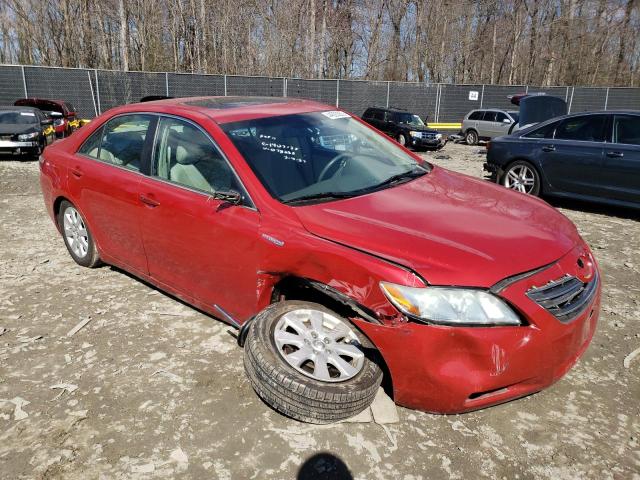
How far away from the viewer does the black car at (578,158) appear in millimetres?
6777

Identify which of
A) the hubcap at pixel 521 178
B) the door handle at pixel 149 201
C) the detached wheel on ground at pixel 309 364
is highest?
the door handle at pixel 149 201

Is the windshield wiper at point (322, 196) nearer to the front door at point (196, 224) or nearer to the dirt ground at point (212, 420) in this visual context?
the front door at point (196, 224)

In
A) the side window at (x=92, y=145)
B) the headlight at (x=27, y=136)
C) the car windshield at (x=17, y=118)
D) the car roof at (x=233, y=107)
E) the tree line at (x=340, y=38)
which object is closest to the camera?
the car roof at (x=233, y=107)

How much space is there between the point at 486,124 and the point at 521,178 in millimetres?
13279

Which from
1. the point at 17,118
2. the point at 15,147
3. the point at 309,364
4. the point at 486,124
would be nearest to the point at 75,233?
the point at 309,364

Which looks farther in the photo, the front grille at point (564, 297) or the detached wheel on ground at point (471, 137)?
the detached wheel on ground at point (471, 137)

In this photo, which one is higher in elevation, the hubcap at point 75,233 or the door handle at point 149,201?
the door handle at point 149,201

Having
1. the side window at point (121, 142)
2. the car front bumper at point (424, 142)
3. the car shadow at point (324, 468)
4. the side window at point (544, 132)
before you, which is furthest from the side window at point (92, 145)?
the car front bumper at point (424, 142)

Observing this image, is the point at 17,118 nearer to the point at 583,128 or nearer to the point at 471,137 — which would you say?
the point at 583,128

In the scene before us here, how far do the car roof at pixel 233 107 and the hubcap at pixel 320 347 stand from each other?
1.49 metres

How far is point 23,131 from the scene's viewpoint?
12383mm

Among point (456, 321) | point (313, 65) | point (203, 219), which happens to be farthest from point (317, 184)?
point (313, 65)

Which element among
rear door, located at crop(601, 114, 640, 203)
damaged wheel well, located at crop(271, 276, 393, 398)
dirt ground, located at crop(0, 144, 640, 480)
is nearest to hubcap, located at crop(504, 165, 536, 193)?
rear door, located at crop(601, 114, 640, 203)

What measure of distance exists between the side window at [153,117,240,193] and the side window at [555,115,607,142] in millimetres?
6080
